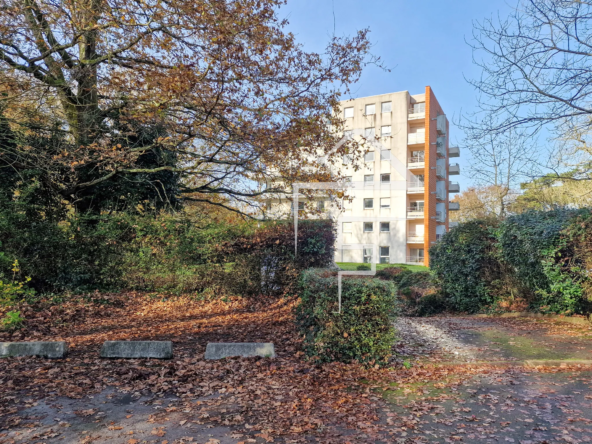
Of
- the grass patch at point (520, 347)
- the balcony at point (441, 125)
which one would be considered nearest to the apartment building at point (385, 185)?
the balcony at point (441, 125)

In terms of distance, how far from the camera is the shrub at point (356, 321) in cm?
525

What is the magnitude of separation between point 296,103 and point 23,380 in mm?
8308

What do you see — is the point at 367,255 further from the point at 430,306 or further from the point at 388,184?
the point at 430,306

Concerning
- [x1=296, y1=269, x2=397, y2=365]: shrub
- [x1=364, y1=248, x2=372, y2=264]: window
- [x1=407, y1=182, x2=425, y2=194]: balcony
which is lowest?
[x1=296, y1=269, x2=397, y2=365]: shrub

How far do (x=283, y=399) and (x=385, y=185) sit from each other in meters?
4.19

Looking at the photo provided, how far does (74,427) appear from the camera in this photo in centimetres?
348

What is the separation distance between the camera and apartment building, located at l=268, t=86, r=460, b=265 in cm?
649

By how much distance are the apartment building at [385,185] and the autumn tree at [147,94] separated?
4.51 ft

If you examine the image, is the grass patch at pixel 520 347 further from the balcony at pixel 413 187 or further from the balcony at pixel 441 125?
the balcony at pixel 441 125

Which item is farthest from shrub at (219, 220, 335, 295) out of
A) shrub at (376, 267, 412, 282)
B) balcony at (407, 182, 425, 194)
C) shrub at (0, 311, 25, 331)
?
shrub at (376, 267, 412, 282)

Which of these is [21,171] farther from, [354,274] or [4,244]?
[354,274]

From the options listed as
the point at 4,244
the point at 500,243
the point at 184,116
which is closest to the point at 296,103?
the point at 184,116

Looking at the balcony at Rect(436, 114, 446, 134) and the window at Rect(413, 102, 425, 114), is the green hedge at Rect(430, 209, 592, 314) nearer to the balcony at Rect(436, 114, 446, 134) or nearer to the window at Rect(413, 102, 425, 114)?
the balcony at Rect(436, 114, 446, 134)

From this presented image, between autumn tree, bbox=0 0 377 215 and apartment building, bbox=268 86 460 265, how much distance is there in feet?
4.51
